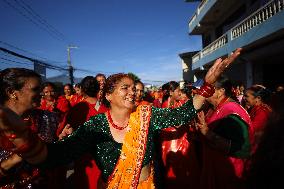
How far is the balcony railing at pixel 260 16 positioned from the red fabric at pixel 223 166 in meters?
8.12

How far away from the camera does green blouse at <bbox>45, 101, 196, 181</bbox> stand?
99.7 inches

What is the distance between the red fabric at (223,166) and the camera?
3.09 m

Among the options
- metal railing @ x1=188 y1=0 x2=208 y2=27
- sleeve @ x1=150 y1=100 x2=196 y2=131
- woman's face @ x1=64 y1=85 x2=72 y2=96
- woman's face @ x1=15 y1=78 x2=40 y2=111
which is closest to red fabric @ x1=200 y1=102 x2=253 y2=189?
sleeve @ x1=150 y1=100 x2=196 y2=131

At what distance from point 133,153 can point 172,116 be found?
45 cm

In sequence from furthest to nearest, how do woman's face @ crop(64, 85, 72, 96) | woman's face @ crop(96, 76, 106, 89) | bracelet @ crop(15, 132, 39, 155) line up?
woman's face @ crop(64, 85, 72, 96) < woman's face @ crop(96, 76, 106, 89) < bracelet @ crop(15, 132, 39, 155)

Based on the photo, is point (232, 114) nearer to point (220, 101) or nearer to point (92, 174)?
point (220, 101)

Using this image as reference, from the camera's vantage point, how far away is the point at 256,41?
40.1ft

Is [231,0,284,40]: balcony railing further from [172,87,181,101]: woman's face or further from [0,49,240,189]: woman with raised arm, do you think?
[0,49,240,189]: woman with raised arm

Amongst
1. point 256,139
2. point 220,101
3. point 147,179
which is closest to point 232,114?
point 220,101

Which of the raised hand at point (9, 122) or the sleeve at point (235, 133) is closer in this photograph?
the raised hand at point (9, 122)

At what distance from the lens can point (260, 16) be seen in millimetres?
11805

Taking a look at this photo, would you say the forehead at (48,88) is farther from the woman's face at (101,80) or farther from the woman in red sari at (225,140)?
the woman in red sari at (225,140)

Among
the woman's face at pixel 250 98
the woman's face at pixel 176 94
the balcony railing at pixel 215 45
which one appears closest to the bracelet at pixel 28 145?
the woman's face at pixel 250 98

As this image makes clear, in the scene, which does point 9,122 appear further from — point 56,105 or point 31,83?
point 56,105
